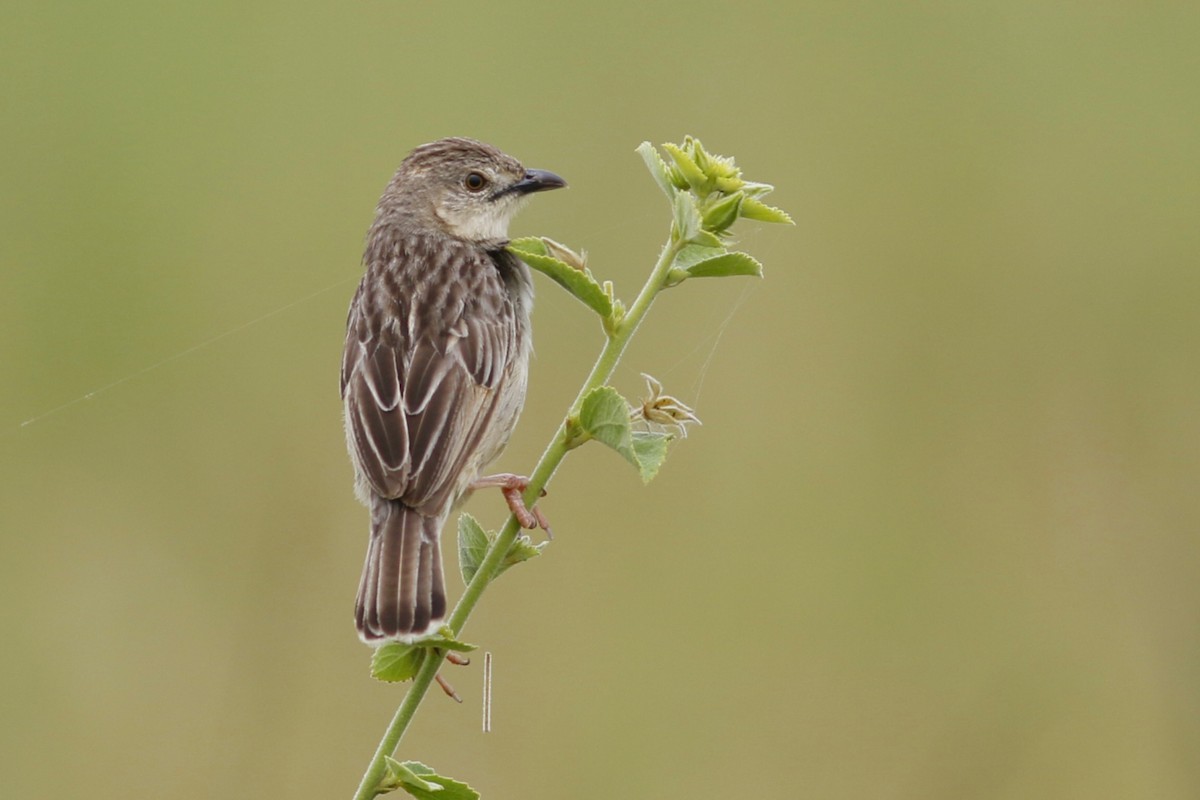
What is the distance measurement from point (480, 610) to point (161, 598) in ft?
5.16

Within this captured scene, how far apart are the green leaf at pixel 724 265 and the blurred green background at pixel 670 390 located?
12.9 feet

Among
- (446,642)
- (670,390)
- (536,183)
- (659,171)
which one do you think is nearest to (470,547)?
(446,642)

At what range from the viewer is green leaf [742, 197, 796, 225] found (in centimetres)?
320

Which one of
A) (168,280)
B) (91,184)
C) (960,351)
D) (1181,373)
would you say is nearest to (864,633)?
(960,351)

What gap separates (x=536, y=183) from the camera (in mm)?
5941

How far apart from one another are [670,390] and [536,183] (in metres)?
1.82

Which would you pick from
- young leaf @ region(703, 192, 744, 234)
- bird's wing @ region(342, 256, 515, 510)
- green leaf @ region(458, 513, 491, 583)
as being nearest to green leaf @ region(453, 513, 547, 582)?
green leaf @ region(458, 513, 491, 583)

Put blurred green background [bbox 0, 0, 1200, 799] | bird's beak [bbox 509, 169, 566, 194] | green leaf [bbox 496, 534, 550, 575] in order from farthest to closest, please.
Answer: blurred green background [bbox 0, 0, 1200, 799]
bird's beak [bbox 509, 169, 566, 194]
green leaf [bbox 496, 534, 550, 575]

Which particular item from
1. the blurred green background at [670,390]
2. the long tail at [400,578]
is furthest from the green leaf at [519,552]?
the blurred green background at [670,390]

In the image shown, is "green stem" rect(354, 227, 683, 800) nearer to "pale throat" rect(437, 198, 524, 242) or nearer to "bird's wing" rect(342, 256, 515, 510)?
"bird's wing" rect(342, 256, 515, 510)

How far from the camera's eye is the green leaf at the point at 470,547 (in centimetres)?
328

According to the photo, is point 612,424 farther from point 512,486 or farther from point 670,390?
point 670,390

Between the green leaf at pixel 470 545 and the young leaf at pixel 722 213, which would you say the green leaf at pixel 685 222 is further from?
the green leaf at pixel 470 545

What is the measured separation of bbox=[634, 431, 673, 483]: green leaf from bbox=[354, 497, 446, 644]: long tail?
2.38 ft
